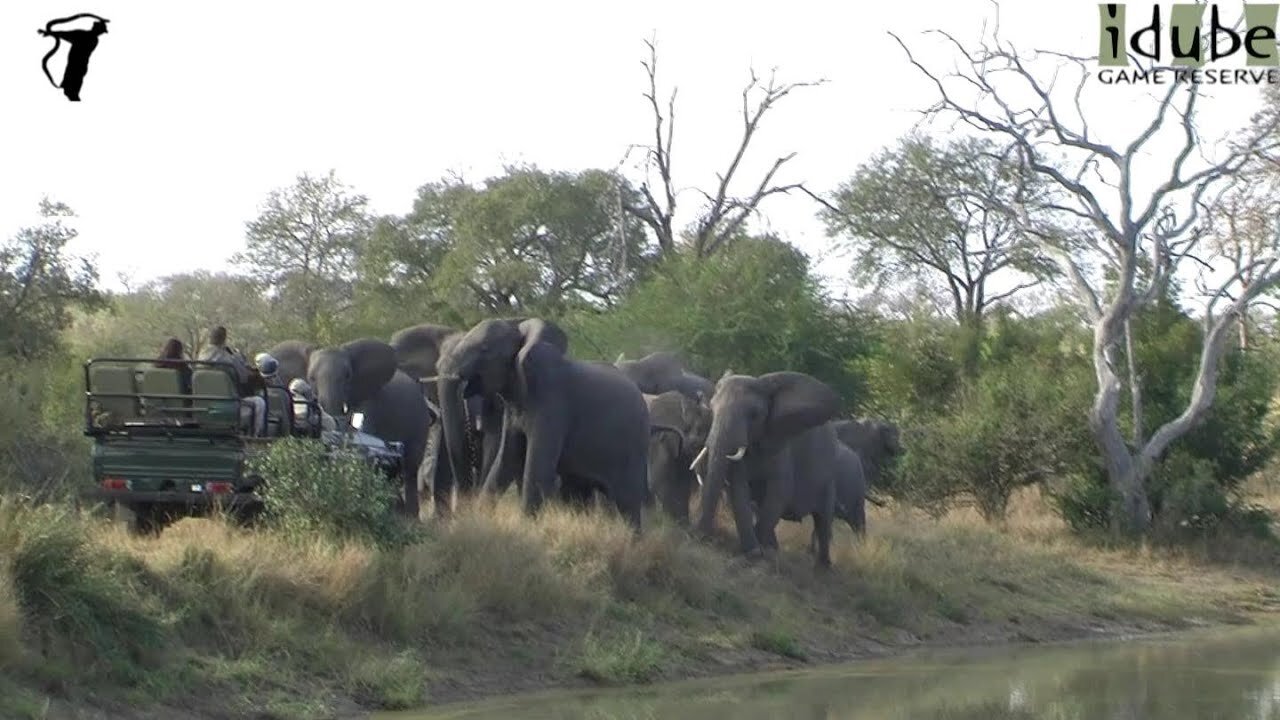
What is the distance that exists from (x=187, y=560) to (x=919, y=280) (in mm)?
44222

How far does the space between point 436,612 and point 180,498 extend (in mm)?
2252

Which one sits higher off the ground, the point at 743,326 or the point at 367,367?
the point at 743,326

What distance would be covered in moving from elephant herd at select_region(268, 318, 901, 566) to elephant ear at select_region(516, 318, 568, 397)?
0.02m

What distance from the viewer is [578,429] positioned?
22.0 m

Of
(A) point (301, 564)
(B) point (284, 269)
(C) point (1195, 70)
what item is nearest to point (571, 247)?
(B) point (284, 269)

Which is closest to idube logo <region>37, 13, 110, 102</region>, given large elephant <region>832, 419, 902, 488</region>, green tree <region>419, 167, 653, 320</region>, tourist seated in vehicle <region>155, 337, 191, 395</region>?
tourist seated in vehicle <region>155, 337, 191, 395</region>

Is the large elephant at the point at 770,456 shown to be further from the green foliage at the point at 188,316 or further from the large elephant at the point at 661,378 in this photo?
the green foliage at the point at 188,316

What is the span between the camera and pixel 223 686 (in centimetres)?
1476

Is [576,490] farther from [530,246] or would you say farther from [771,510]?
[530,246]

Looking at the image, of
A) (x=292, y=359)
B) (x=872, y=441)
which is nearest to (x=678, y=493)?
(x=292, y=359)

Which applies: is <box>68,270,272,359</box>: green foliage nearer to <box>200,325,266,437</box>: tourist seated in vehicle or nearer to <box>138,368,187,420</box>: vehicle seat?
<box>200,325,266,437</box>: tourist seated in vehicle

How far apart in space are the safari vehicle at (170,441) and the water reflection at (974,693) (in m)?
2.98

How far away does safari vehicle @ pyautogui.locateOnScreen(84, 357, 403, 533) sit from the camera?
56.8 ft

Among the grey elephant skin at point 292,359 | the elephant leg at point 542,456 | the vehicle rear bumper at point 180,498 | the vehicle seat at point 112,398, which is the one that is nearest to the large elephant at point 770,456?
the elephant leg at point 542,456
